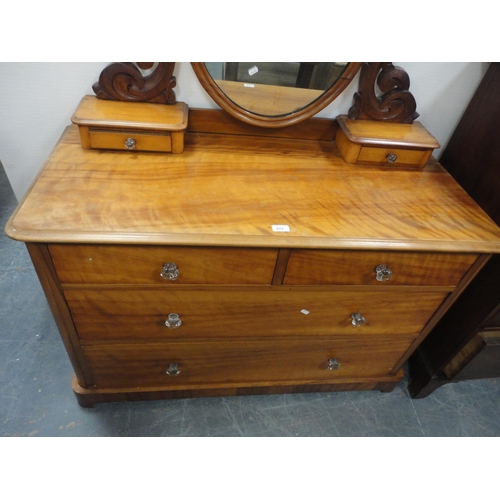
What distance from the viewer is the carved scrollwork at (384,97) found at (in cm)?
117

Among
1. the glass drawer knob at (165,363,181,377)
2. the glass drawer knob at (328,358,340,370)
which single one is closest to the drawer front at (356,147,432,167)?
the glass drawer knob at (328,358,340,370)

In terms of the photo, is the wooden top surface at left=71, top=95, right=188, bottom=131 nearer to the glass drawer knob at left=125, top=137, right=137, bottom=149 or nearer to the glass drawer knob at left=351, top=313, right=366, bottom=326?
the glass drawer knob at left=125, top=137, right=137, bottom=149

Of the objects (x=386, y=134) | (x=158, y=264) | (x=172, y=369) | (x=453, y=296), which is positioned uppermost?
(x=386, y=134)

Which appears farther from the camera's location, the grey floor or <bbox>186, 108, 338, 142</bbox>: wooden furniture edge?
the grey floor

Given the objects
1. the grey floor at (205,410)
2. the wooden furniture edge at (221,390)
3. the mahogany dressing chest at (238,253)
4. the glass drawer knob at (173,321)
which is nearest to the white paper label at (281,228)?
the mahogany dressing chest at (238,253)

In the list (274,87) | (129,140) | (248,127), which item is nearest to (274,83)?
(274,87)

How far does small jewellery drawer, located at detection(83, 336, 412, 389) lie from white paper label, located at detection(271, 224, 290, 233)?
498 mm

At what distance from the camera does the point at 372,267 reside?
3.28ft

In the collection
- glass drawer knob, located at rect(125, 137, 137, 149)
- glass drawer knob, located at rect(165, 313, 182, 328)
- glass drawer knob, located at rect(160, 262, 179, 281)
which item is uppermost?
glass drawer knob, located at rect(125, 137, 137, 149)

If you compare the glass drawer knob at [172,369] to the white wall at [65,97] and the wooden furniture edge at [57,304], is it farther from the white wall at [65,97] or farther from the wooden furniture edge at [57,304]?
the white wall at [65,97]

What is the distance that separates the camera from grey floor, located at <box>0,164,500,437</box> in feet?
4.45

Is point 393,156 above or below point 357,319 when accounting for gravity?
above

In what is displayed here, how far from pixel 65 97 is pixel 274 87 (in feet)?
2.40

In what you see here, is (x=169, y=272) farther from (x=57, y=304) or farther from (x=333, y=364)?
(x=333, y=364)
